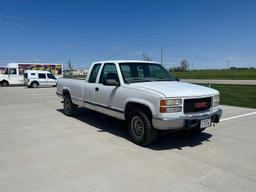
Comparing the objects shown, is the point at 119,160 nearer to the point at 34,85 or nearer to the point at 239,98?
the point at 239,98

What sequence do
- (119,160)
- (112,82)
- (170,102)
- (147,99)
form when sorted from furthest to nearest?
(112,82), (147,99), (170,102), (119,160)

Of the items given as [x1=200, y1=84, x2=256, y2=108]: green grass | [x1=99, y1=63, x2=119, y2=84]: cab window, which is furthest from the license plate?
[x1=200, y1=84, x2=256, y2=108]: green grass

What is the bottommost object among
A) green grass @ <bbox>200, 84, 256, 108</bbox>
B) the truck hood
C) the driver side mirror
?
green grass @ <bbox>200, 84, 256, 108</bbox>

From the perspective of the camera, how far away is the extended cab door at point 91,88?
6.87m

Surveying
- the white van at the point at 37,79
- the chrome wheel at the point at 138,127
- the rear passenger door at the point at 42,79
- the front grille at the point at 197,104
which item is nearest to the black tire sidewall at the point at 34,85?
the white van at the point at 37,79

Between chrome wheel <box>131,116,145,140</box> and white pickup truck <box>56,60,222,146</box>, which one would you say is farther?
chrome wheel <box>131,116,145,140</box>

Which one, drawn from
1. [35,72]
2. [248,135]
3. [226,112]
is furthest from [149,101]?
[35,72]

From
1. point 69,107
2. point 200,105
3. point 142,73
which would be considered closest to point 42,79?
point 69,107

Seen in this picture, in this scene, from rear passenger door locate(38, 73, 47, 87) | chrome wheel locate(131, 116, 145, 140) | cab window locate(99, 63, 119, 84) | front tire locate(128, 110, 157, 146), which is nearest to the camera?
front tire locate(128, 110, 157, 146)

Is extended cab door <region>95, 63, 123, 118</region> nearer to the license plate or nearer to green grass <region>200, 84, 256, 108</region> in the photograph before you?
the license plate

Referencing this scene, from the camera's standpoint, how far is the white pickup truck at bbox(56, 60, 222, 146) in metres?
4.70

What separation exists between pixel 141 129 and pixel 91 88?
2304 millimetres

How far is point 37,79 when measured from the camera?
2592 cm

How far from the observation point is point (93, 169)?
157 inches
